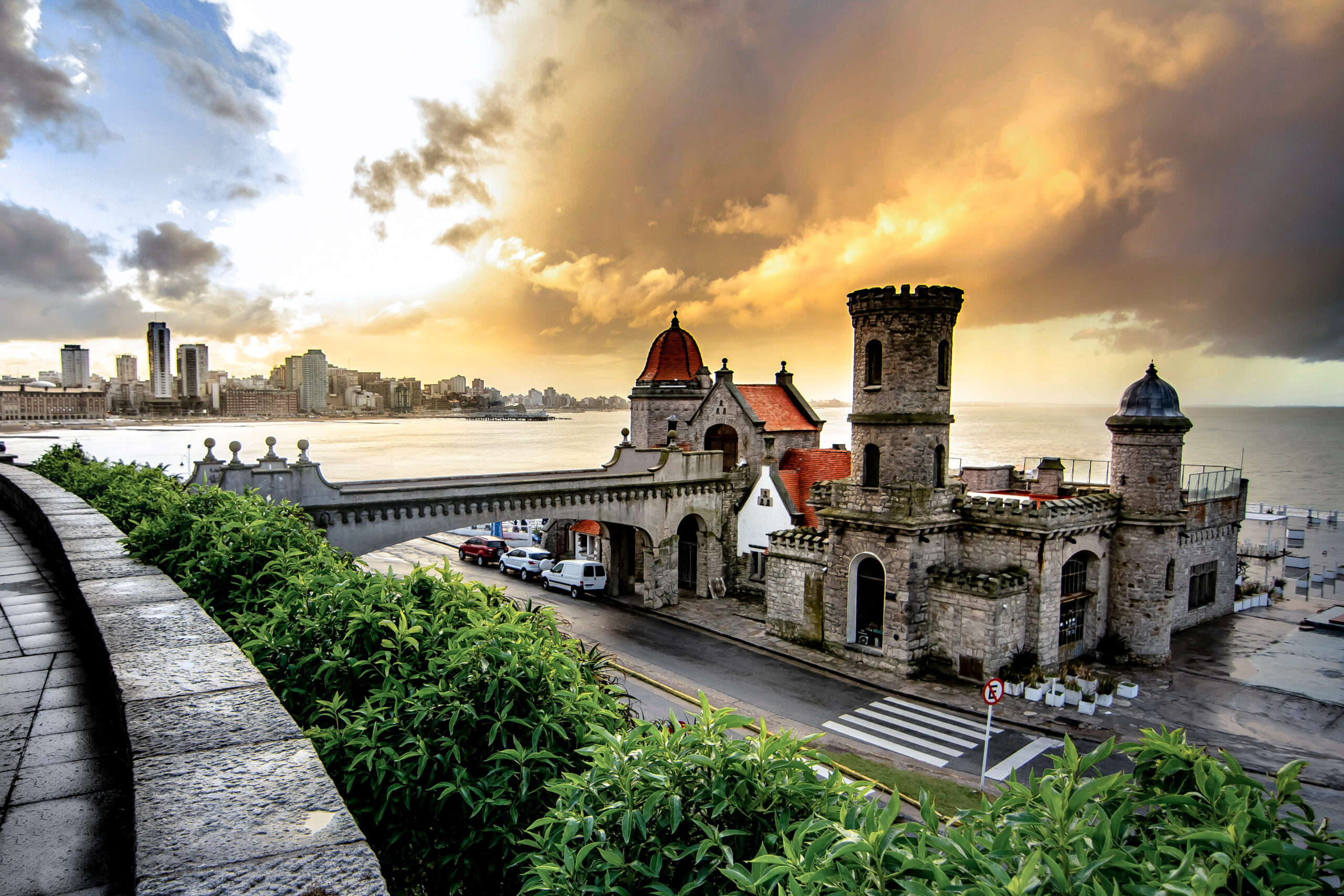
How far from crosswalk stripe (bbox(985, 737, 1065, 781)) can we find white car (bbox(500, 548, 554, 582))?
78.6ft

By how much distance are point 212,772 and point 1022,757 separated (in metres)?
20.1

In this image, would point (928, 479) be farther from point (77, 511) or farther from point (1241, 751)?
point (77, 511)

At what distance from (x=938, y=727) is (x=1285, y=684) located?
1355 centimetres

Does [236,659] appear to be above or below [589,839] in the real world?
above

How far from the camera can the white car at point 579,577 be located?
35031 millimetres

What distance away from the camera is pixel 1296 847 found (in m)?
3.18

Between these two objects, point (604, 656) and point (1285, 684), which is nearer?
point (604, 656)

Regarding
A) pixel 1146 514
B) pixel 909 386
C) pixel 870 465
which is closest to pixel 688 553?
pixel 870 465

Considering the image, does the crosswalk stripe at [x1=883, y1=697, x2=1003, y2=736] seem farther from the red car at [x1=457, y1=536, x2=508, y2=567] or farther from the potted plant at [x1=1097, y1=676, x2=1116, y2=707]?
the red car at [x1=457, y1=536, x2=508, y2=567]

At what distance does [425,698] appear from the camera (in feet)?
17.5

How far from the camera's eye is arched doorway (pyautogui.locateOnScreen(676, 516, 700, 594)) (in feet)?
119

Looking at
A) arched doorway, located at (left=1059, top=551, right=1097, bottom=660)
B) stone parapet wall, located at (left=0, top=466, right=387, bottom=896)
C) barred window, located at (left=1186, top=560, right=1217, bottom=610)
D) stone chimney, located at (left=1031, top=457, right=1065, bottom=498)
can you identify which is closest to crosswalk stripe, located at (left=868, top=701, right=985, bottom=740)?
arched doorway, located at (left=1059, top=551, right=1097, bottom=660)

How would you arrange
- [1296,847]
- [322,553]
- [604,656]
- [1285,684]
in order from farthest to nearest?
[1285,684], [604,656], [322,553], [1296,847]

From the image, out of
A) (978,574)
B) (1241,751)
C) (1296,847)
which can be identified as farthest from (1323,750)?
(1296,847)
